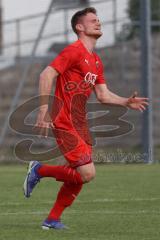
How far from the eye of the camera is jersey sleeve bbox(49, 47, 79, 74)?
8.85m

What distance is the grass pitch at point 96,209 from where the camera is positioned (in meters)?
8.59

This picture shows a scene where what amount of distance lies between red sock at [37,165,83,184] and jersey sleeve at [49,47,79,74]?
2.94 ft

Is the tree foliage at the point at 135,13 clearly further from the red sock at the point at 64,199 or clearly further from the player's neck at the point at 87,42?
the red sock at the point at 64,199

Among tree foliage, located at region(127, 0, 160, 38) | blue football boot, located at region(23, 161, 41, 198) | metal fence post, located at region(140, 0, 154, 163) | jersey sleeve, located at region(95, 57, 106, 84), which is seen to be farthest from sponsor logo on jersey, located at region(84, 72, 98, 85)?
tree foliage, located at region(127, 0, 160, 38)

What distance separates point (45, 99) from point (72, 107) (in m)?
0.38

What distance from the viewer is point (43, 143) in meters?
20.2

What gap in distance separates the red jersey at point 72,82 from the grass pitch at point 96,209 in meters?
0.99

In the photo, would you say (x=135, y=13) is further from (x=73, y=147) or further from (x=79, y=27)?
(x=73, y=147)

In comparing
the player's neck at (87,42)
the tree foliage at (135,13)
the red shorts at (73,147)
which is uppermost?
the player's neck at (87,42)

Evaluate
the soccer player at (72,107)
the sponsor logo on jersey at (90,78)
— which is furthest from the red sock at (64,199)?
the sponsor logo on jersey at (90,78)

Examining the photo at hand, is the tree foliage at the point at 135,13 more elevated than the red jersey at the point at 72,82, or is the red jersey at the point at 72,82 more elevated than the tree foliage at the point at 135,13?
the red jersey at the point at 72,82

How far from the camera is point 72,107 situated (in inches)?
358

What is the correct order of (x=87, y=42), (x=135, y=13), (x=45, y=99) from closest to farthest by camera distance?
(x=45, y=99) → (x=87, y=42) → (x=135, y=13)

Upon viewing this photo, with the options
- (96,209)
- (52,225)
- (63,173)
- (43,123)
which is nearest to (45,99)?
(43,123)
